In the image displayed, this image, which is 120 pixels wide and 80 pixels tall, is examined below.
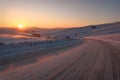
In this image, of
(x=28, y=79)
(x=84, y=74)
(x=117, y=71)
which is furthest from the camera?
(x=117, y=71)

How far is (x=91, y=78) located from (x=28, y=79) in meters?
2.16

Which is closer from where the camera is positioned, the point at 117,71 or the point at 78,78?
the point at 78,78

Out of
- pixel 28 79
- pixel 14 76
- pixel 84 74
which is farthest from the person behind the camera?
pixel 84 74

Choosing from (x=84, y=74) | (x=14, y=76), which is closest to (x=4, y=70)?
(x=14, y=76)

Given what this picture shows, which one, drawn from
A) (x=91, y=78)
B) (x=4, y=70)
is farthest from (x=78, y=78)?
(x=4, y=70)

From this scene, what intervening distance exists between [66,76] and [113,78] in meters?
1.63

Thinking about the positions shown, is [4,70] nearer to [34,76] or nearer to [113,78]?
[34,76]

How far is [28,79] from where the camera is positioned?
8719 mm

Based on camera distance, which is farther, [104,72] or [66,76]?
[104,72]

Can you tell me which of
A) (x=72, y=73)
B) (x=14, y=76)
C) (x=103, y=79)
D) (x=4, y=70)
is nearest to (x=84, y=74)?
(x=72, y=73)

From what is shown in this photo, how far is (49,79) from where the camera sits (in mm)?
8727

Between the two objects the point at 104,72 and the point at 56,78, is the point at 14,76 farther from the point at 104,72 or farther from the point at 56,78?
the point at 104,72

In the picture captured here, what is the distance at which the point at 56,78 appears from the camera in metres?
8.91

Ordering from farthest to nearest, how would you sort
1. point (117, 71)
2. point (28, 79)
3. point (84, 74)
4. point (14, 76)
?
1. point (117, 71)
2. point (84, 74)
3. point (14, 76)
4. point (28, 79)
